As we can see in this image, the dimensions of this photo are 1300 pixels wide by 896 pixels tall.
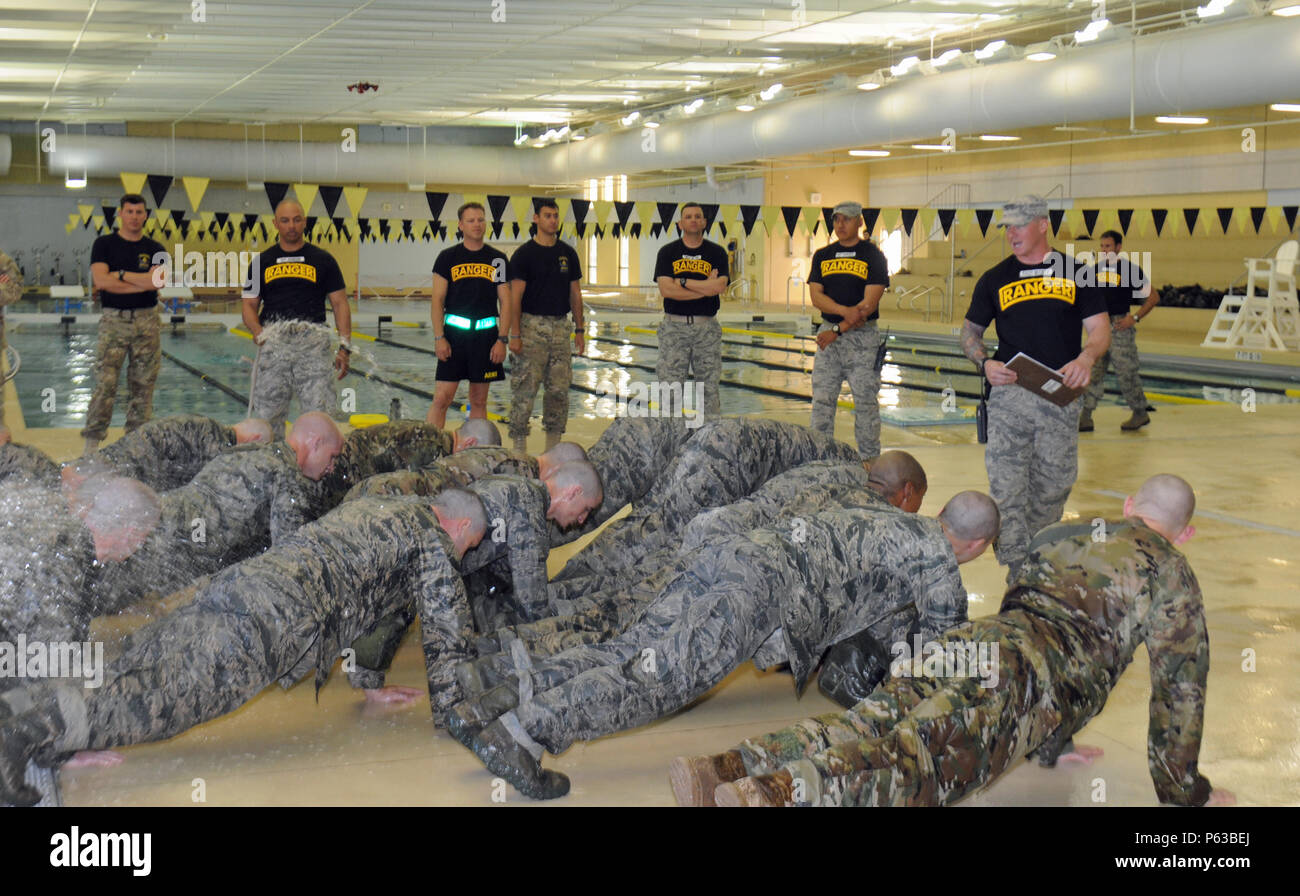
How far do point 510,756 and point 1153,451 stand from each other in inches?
243

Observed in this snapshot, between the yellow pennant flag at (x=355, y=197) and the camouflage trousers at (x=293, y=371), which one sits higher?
the yellow pennant flag at (x=355, y=197)

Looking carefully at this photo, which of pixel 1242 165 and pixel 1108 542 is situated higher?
pixel 1242 165

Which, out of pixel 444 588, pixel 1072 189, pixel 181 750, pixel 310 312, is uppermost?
pixel 1072 189

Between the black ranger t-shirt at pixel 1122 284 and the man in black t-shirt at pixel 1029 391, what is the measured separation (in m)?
3.02

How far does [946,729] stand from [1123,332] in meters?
6.52

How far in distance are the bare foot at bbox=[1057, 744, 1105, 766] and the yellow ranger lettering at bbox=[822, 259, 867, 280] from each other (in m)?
4.24

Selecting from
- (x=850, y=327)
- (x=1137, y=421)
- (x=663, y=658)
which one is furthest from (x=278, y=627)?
(x=1137, y=421)

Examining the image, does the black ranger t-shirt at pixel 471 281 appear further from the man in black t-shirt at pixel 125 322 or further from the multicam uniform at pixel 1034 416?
the multicam uniform at pixel 1034 416

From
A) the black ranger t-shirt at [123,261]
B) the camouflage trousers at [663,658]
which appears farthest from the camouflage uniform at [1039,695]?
the black ranger t-shirt at [123,261]

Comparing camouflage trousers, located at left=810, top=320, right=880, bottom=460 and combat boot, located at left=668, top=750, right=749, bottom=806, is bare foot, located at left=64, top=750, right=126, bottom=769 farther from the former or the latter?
camouflage trousers, located at left=810, top=320, right=880, bottom=460

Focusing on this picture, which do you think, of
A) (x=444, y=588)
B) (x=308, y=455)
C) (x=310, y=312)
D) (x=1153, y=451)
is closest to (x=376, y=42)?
(x=310, y=312)

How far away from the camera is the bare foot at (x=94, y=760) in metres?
2.95

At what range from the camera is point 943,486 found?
6.43m
